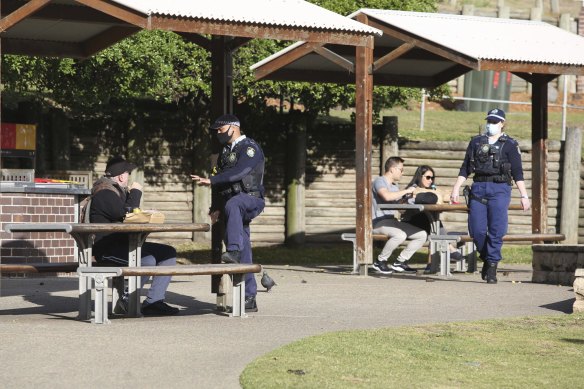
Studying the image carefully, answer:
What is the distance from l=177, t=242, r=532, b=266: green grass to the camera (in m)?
18.9

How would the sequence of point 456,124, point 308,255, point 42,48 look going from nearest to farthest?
1. point 42,48
2. point 308,255
3. point 456,124

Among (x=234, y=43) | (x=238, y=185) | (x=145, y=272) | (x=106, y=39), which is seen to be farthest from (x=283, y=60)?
(x=145, y=272)

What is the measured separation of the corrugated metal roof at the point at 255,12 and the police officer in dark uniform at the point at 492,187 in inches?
87.5

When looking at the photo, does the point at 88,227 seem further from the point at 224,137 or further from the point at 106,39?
the point at 106,39

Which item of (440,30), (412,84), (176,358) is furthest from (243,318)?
(412,84)

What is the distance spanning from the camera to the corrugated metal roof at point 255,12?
10625mm

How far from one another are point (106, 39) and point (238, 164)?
333 cm

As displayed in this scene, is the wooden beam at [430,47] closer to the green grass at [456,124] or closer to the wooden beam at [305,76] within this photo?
the wooden beam at [305,76]

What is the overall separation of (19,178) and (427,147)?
7.87m

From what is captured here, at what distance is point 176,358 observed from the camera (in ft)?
25.9

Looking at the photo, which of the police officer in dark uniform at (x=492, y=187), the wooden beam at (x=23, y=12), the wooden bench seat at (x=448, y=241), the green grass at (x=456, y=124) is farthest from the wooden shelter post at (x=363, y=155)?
the green grass at (x=456, y=124)

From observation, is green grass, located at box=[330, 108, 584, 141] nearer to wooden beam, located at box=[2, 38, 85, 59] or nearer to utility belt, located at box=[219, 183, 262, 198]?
wooden beam, located at box=[2, 38, 85, 59]

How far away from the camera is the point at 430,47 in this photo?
15.1 metres

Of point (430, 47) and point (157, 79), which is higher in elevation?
point (430, 47)
